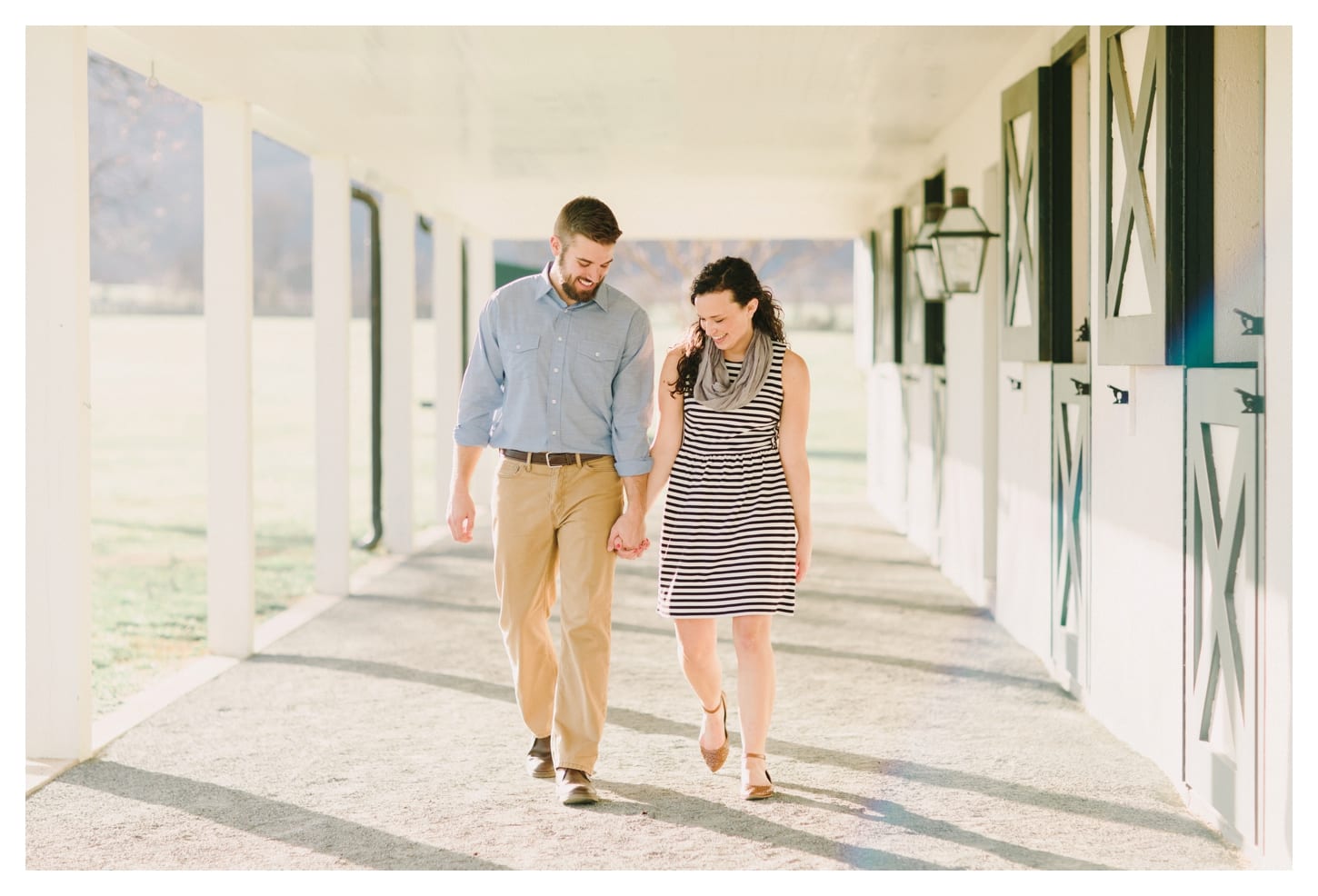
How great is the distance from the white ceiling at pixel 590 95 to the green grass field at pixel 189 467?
2.28 meters

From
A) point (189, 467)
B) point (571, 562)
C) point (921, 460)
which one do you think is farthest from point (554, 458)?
point (189, 467)

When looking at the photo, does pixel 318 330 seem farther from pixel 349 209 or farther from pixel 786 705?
pixel 786 705

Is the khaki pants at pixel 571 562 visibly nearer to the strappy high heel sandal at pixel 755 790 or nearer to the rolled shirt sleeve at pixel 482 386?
the rolled shirt sleeve at pixel 482 386

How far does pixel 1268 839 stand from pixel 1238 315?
4.51 ft

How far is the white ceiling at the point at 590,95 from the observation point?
6160 mm

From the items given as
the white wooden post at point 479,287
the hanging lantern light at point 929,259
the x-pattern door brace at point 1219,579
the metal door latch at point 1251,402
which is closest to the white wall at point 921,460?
the hanging lantern light at point 929,259

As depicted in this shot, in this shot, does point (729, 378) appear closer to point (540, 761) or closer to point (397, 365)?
point (540, 761)

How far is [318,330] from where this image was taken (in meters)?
8.51

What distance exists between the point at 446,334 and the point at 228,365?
6.33 meters

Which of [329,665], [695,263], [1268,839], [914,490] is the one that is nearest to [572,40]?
[329,665]

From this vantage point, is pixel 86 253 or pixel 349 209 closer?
pixel 86 253

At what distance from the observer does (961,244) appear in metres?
7.45

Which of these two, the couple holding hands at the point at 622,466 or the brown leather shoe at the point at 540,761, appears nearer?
the couple holding hands at the point at 622,466

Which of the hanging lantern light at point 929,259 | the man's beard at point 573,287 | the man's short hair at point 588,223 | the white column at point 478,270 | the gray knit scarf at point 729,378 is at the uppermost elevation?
the white column at point 478,270
